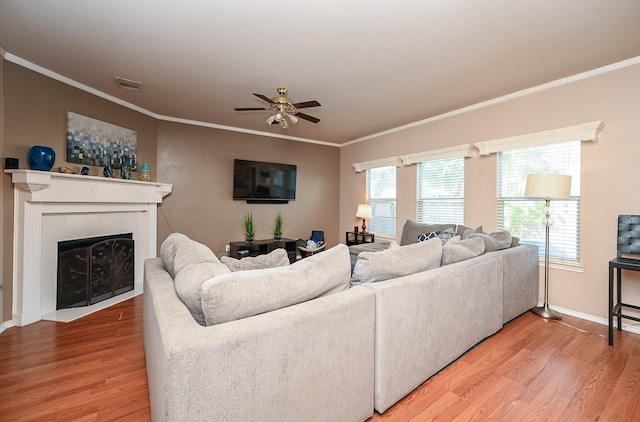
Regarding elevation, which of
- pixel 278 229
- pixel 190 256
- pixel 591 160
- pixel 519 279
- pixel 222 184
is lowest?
pixel 519 279

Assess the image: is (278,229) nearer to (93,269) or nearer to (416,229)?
(416,229)

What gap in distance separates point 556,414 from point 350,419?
3.90 ft

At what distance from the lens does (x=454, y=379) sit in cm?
186

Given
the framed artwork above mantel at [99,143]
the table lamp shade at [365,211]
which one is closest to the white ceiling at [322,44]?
the framed artwork above mantel at [99,143]

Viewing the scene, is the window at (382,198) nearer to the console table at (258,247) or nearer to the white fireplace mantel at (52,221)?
the console table at (258,247)

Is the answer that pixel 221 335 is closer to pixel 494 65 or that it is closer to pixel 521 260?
pixel 521 260

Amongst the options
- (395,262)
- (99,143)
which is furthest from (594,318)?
(99,143)

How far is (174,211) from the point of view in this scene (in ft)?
14.3

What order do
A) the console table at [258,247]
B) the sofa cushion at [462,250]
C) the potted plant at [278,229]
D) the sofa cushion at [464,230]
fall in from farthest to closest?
the potted plant at [278,229], the console table at [258,247], the sofa cushion at [464,230], the sofa cushion at [462,250]

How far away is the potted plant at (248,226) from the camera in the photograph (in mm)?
4891

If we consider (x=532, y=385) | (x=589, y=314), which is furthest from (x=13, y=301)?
(x=589, y=314)

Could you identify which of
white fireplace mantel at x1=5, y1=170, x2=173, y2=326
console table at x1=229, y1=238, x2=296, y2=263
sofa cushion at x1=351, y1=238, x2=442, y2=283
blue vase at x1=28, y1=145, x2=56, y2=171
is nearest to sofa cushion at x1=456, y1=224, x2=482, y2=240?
sofa cushion at x1=351, y1=238, x2=442, y2=283

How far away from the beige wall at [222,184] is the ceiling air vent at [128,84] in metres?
1.08

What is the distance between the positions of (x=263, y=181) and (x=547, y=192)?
4.00m
